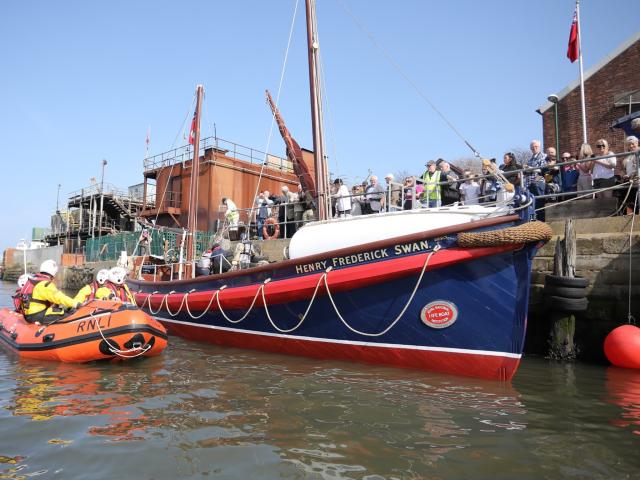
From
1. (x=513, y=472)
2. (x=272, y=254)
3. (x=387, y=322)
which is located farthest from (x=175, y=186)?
(x=513, y=472)

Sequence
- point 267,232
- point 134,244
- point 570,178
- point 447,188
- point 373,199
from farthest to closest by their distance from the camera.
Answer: point 134,244 → point 267,232 → point 373,199 → point 447,188 → point 570,178

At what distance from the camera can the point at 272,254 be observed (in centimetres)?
1145

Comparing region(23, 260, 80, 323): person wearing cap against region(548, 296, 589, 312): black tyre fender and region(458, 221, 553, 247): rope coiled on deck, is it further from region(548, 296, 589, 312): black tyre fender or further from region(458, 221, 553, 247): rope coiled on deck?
region(548, 296, 589, 312): black tyre fender

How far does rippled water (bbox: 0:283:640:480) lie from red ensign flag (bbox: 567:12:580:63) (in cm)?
1143

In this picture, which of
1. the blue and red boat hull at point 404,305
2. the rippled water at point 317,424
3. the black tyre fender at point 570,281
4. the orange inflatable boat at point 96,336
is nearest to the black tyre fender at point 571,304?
the black tyre fender at point 570,281

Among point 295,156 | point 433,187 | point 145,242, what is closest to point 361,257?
point 433,187

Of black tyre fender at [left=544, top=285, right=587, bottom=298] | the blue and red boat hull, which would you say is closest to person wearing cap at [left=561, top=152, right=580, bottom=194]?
black tyre fender at [left=544, top=285, right=587, bottom=298]

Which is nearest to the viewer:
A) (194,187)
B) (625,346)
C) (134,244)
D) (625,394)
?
(625,394)

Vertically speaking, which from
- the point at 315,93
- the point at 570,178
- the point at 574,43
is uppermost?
the point at 574,43

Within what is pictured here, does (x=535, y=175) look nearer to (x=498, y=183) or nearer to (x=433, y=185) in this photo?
(x=498, y=183)

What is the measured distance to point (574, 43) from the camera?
13930mm

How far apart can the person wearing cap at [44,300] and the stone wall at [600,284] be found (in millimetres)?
7456

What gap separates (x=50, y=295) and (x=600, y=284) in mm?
8555

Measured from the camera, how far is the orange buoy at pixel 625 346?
19.5 feet
